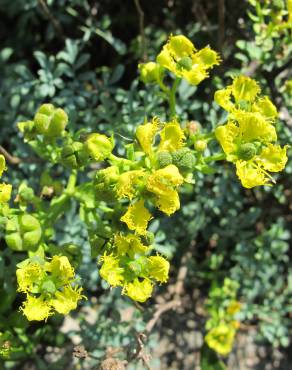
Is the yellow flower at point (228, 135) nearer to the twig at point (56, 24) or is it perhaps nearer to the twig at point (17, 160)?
the twig at point (17, 160)

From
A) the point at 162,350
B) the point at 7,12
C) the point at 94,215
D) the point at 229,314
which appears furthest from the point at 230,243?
the point at 7,12

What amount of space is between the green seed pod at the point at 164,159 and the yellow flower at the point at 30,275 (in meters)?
0.52

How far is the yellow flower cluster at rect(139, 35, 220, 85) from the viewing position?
2033 mm

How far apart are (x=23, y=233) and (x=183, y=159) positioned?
1.99 ft

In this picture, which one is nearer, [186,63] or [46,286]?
[46,286]

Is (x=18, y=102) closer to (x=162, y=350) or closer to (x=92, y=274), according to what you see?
(x=92, y=274)

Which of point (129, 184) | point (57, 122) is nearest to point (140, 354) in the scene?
point (129, 184)

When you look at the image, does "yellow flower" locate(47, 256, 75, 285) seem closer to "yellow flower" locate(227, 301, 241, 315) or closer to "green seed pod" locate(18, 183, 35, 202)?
"green seed pod" locate(18, 183, 35, 202)

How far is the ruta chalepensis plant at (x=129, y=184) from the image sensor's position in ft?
5.79

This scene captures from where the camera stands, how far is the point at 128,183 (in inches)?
67.8

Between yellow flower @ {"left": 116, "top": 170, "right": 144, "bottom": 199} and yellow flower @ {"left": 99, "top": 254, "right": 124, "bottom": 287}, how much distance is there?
223 mm

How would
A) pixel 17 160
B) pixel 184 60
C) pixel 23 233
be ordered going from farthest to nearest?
pixel 17 160 < pixel 184 60 < pixel 23 233

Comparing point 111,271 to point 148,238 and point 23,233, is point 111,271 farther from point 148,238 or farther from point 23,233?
point 23,233

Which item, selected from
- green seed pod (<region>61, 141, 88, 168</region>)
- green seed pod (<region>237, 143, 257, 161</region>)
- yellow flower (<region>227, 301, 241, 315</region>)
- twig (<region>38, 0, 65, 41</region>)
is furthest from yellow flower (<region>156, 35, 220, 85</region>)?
yellow flower (<region>227, 301, 241, 315</region>)
